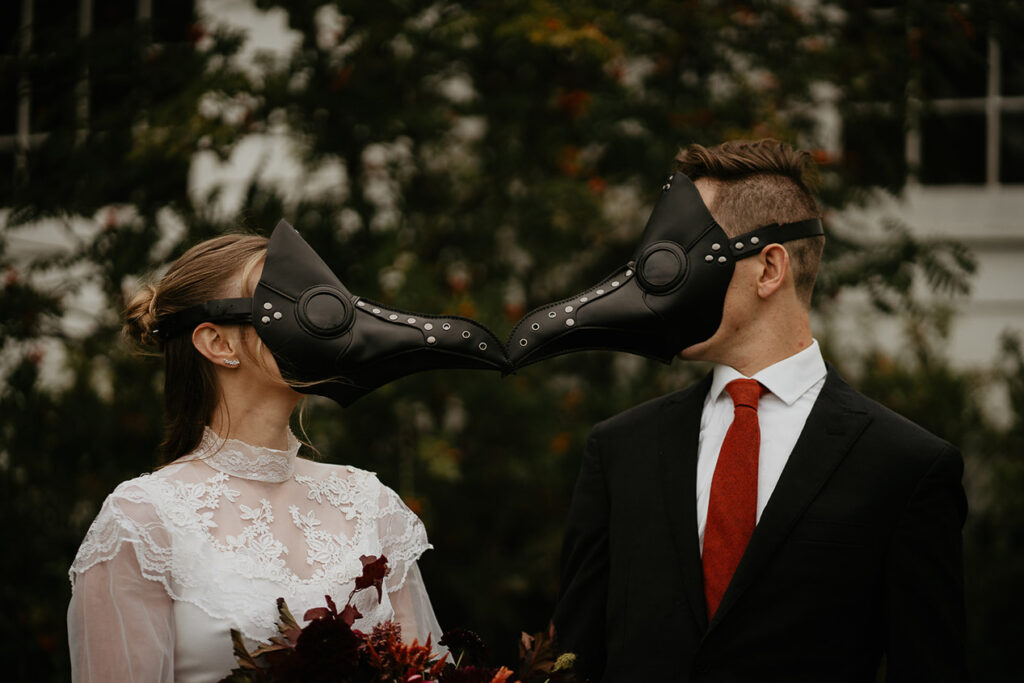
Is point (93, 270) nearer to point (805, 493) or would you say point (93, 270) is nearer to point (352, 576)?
point (352, 576)

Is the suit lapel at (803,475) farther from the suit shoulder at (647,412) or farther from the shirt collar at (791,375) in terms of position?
the suit shoulder at (647,412)

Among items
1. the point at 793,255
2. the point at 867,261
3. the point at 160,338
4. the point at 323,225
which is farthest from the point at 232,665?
the point at 867,261

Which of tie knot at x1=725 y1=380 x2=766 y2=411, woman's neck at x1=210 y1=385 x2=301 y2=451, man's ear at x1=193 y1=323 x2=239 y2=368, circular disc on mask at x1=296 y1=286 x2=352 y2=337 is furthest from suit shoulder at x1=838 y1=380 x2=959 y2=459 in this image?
man's ear at x1=193 y1=323 x2=239 y2=368

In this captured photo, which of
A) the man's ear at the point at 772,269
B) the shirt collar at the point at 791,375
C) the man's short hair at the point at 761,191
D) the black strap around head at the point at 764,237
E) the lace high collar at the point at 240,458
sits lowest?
the lace high collar at the point at 240,458

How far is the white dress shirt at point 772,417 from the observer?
260 cm

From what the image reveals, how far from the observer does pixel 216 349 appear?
2.51 m

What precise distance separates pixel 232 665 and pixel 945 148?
669 centimetres

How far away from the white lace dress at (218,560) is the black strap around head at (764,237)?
1.13 m

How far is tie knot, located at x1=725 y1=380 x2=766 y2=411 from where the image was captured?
2.63 metres

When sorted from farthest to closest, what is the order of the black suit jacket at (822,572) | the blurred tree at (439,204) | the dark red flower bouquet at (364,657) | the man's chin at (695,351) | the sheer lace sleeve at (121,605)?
the blurred tree at (439,204) < the man's chin at (695,351) < the black suit jacket at (822,572) < the sheer lace sleeve at (121,605) < the dark red flower bouquet at (364,657)

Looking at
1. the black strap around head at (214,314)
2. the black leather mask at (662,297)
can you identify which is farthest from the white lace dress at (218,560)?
the black leather mask at (662,297)

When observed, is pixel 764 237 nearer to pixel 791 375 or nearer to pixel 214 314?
pixel 791 375

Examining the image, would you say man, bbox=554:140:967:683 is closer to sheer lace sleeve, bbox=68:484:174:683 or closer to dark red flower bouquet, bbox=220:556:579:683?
dark red flower bouquet, bbox=220:556:579:683

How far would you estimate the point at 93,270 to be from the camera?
194 inches
